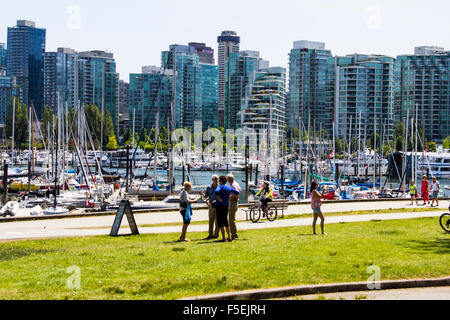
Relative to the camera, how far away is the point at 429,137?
19738 centimetres

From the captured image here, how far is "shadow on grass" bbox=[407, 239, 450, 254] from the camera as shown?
14423 millimetres

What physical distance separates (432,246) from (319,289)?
237 inches

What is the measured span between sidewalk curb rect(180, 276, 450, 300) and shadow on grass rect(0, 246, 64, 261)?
6111mm

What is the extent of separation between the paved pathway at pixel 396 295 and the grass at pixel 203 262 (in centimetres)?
56

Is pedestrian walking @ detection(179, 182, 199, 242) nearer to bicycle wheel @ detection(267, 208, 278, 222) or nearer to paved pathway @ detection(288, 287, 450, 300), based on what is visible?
paved pathway @ detection(288, 287, 450, 300)

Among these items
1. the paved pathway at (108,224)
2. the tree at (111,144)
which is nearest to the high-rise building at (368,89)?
the tree at (111,144)

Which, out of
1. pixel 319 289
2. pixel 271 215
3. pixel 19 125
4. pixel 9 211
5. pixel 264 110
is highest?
pixel 264 110

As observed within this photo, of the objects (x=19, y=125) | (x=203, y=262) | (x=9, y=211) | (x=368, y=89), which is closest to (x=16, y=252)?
(x=203, y=262)

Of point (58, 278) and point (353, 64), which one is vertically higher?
point (353, 64)

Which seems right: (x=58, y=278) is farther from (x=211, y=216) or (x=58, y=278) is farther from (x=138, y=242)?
(x=211, y=216)

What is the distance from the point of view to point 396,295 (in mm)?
10344

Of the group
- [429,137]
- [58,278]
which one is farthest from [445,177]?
[58,278]

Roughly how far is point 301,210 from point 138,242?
13.2m

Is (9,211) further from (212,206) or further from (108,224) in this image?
(212,206)
